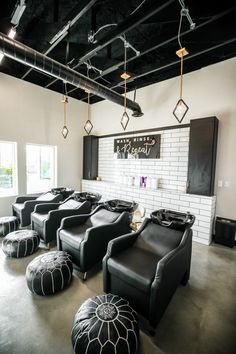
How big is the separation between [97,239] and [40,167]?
138 inches

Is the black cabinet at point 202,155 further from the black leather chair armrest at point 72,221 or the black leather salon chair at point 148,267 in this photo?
the black leather chair armrest at point 72,221

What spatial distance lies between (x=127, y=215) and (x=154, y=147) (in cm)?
224

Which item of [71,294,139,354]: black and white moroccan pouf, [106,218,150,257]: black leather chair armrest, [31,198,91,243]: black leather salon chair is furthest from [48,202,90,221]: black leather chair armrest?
[71,294,139,354]: black and white moroccan pouf

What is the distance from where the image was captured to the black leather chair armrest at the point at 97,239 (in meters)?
2.14

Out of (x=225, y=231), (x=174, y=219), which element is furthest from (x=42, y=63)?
(x=225, y=231)

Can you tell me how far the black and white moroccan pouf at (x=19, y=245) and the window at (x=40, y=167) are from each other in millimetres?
2241

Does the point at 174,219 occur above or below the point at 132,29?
below

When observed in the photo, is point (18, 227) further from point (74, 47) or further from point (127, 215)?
point (74, 47)

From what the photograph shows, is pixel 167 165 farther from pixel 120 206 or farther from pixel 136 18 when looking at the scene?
pixel 136 18

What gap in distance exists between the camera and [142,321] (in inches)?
64.8

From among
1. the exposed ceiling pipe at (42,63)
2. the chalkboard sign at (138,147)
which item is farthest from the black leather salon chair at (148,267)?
the exposed ceiling pipe at (42,63)

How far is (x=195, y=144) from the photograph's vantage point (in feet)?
11.1

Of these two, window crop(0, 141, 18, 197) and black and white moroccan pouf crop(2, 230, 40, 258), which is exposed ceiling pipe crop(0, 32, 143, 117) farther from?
black and white moroccan pouf crop(2, 230, 40, 258)

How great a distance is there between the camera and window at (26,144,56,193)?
466cm
